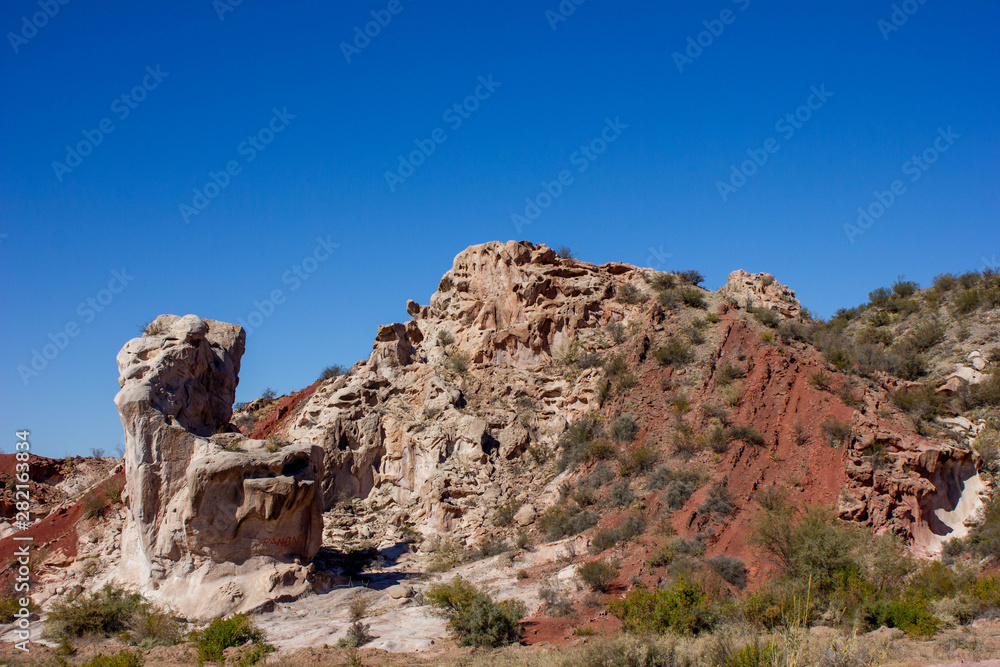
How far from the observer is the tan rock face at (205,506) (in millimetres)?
17844

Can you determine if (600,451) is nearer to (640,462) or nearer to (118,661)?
(640,462)

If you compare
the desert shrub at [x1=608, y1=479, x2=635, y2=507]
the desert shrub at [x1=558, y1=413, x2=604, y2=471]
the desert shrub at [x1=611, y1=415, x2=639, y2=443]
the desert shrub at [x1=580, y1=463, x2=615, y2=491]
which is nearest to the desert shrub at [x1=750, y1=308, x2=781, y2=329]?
the desert shrub at [x1=611, y1=415, x2=639, y2=443]

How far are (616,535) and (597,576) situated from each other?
8.83 feet

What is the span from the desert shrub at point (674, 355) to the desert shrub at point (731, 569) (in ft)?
32.6

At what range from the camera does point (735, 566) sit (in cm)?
1630

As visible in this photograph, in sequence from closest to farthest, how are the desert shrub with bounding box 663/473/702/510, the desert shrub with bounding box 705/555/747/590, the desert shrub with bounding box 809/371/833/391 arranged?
the desert shrub with bounding box 705/555/747/590 → the desert shrub with bounding box 663/473/702/510 → the desert shrub with bounding box 809/371/833/391

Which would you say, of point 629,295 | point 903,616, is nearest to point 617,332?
point 629,295

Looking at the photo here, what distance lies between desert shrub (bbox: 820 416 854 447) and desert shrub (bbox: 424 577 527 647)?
31.4ft

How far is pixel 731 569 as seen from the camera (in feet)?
53.2

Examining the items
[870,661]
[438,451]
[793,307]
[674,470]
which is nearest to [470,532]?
[438,451]

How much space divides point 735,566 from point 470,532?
974 cm

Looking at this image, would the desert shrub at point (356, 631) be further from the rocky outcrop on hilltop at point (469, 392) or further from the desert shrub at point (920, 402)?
the desert shrub at point (920, 402)

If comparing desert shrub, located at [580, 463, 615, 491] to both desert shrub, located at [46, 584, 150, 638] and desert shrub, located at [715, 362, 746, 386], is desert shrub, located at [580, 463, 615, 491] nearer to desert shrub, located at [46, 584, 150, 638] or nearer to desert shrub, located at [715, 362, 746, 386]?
desert shrub, located at [715, 362, 746, 386]

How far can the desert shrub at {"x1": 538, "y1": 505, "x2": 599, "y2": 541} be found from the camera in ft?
69.5
